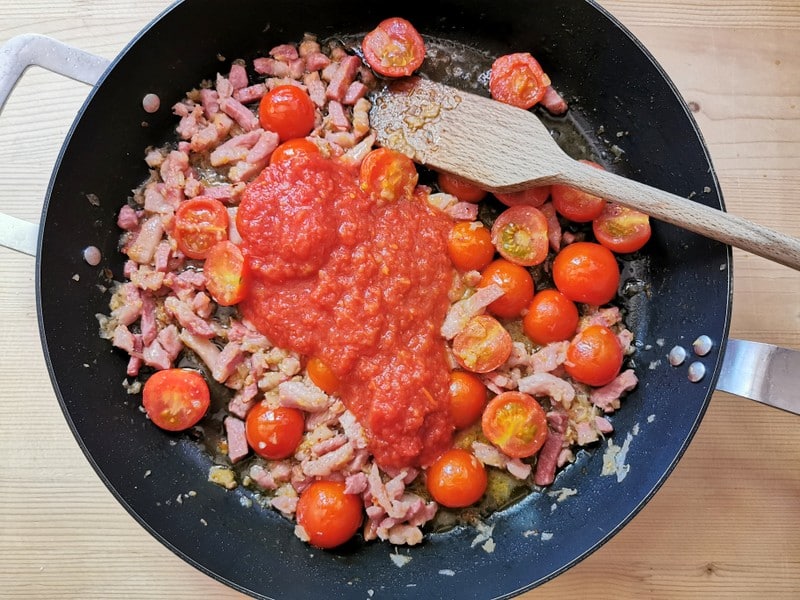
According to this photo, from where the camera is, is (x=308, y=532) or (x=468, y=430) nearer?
(x=308, y=532)

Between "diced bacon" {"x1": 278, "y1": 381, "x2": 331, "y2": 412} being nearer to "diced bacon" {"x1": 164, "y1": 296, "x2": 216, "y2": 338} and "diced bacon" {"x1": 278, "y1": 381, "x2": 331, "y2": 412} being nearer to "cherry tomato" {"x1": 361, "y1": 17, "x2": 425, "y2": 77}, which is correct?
"diced bacon" {"x1": 164, "y1": 296, "x2": 216, "y2": 338}

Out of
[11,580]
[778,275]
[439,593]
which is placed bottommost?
[11,580]

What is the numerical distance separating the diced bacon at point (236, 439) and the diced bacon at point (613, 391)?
4.51 ft

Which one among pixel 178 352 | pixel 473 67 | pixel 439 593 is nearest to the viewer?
pixel 439 593

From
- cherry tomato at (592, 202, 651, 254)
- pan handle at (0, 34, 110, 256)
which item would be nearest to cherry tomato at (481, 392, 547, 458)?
cherry tomato at (592, 202, 651, 254)

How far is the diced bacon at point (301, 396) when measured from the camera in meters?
A: 2.40

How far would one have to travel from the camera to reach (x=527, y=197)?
257 cm

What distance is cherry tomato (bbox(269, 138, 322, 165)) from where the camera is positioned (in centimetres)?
Answer: 249

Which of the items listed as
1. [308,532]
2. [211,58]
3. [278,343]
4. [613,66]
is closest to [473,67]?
[613,66]

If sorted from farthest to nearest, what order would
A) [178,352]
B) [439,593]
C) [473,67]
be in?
[473,67], [178,352], [439,593]

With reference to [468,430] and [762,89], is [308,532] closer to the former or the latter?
[468,430]

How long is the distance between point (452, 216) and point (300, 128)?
702 millimetres

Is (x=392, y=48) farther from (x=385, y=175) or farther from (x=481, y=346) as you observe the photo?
(x=481, y=346)

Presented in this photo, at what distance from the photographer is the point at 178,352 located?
8.26 ft
